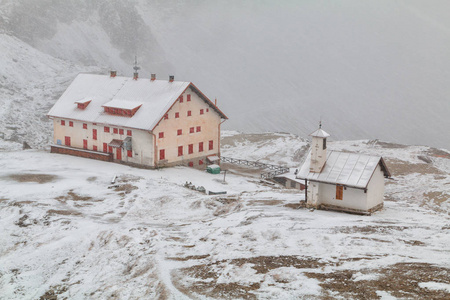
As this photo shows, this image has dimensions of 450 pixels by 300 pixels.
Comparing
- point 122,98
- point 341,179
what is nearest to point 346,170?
point 341,179

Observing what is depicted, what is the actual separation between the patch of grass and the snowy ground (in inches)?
3.9

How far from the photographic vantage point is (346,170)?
39969 millimetres

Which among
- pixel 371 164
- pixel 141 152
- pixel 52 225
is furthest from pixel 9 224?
pixel 371 164

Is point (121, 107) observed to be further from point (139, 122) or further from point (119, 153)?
point (119, 153)

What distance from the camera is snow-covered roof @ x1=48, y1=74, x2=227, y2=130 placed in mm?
61625

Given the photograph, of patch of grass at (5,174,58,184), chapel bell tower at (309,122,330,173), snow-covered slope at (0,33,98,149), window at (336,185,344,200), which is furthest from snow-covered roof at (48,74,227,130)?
window at (336,185,344,200)

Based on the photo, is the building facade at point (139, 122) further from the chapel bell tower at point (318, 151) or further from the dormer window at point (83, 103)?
the chapel bell tower at point (318, 151)

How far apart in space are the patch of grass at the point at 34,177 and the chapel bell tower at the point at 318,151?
26320mm

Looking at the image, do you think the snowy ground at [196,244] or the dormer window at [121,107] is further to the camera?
the dormer window at [121,107]

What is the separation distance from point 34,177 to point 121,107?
14.1 m

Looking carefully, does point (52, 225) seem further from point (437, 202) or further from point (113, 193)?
point (437, 202)

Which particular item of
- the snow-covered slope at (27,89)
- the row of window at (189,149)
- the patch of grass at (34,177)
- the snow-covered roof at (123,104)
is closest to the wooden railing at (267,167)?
the row of window at (189,149)

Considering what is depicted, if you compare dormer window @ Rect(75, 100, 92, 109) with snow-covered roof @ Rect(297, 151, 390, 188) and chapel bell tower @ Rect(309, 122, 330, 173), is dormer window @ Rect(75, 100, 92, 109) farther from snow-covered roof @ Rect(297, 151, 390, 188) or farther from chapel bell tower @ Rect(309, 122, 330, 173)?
chapel bell tower @ Rect(309, 122, 330, 173)

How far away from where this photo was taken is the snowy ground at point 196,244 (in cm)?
2689
